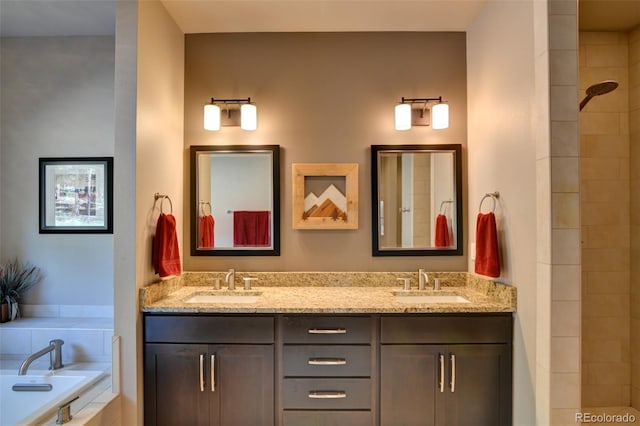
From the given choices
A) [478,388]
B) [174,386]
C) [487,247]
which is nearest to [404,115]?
[487,247]

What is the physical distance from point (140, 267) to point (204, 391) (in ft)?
2.53

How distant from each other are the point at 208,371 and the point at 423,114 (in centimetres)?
217

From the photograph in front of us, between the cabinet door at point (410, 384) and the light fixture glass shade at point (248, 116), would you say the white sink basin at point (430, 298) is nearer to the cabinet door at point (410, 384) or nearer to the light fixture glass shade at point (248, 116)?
the cabinet door at point (410, 384)

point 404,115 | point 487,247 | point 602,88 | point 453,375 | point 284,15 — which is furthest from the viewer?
point 404,115

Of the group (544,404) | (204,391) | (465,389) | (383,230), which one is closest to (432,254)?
(383,230)

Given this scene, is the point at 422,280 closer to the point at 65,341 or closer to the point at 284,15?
the point at 284,15

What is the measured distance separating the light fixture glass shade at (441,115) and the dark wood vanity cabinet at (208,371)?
5.64 ft

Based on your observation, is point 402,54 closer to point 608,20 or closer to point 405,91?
point 405,91

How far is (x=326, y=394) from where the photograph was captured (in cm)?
182

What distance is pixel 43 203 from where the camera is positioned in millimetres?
2363

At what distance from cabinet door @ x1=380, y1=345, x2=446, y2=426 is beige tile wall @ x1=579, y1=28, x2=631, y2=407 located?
115 centimetres

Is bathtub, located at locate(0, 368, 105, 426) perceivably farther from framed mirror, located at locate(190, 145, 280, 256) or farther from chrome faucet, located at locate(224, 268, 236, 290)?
framed mirror, located at locate(190, 145, 280, 256)

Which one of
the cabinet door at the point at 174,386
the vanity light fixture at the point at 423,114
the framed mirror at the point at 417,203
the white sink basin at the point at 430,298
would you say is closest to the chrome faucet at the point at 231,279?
the cabinet door at the point at 174,386

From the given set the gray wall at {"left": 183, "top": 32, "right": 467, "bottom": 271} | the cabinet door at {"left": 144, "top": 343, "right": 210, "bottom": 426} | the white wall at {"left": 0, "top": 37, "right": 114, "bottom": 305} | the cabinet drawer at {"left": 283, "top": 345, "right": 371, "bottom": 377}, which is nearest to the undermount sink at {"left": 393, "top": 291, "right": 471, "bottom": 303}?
the gray wall at {"left": 183, "top": 32, "right": 467, "bottom": 271}
